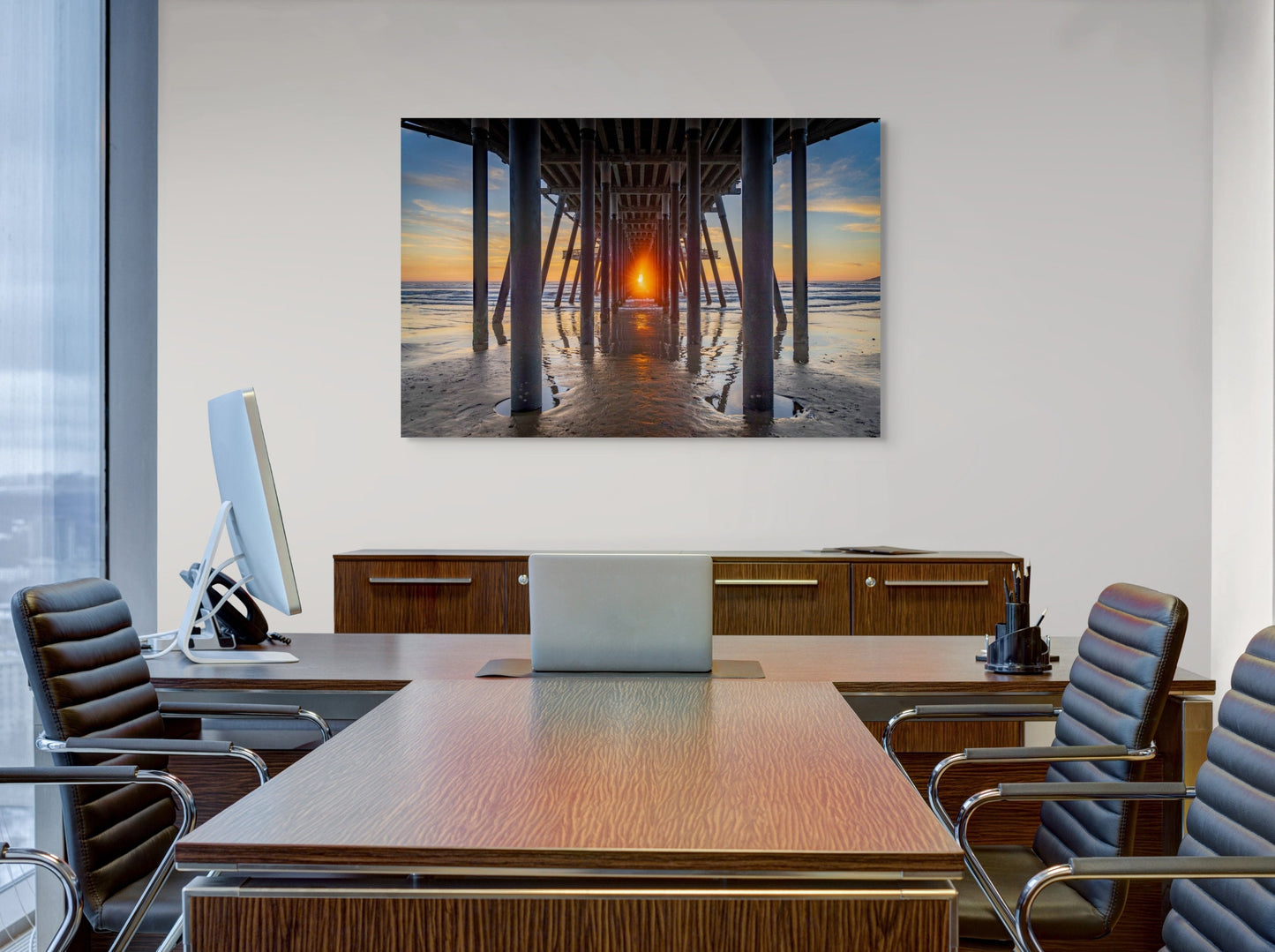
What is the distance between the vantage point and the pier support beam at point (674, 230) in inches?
180

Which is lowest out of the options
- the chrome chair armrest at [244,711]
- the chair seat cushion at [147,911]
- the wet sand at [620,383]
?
the chair seat cushion at [147,911]

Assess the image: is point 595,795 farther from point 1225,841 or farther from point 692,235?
point 692,235

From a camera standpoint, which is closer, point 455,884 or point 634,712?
point 455,884

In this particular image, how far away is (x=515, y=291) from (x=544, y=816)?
352 centimetres

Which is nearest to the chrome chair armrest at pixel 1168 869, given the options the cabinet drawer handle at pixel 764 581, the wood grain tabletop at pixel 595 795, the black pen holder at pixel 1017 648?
the wood grain tabletop at pixel 595 795

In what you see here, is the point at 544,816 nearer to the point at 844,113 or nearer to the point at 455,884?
the point at 455,884

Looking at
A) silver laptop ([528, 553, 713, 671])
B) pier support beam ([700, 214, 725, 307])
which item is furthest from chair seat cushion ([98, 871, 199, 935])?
pier support beam ([700, 214, 725, 307])

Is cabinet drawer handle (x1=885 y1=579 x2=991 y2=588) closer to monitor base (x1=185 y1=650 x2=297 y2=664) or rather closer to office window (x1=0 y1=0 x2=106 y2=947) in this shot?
monitor base (x1=185 y1=650 x2=297 y2=664)

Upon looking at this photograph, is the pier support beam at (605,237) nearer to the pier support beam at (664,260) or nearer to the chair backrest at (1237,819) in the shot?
the pier support beam at (664,260)

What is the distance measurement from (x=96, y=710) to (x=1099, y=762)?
201 cm

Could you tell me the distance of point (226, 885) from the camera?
125cm

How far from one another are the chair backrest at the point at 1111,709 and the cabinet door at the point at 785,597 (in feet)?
5.62

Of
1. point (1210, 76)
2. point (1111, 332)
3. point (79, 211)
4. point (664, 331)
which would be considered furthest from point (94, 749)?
point (1210, 76)

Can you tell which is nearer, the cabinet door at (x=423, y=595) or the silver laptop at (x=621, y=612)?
the silver laptop at (x=621, y=612)
